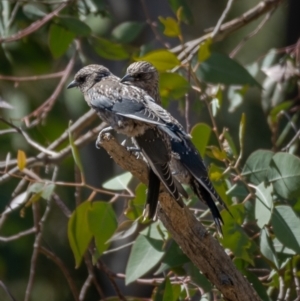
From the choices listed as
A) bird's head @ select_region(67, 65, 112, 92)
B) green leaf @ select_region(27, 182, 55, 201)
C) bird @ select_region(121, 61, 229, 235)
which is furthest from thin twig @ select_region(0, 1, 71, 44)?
green leaf @ select_region(27, 182, 55, 201)

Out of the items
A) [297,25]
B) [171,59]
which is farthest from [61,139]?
[297,25]

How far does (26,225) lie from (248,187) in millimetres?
2279

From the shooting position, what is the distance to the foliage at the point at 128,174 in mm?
3119

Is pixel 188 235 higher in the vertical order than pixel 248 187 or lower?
higher

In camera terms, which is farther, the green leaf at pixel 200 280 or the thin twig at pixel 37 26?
the thin twig at pixel 37 26

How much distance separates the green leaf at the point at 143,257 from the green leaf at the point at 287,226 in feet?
1.59

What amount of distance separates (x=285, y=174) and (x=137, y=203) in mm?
587

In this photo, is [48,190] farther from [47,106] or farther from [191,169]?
[47,106]

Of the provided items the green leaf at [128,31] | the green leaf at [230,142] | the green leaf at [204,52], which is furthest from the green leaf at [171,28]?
the green leaf at [128,31]

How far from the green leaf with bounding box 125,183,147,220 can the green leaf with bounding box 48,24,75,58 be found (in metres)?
0.94

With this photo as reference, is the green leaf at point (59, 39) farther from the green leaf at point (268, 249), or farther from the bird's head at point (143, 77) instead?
the green leaf at point (268, 249)

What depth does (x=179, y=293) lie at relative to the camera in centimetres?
328

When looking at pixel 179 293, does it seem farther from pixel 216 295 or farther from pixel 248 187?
pixel 248 187

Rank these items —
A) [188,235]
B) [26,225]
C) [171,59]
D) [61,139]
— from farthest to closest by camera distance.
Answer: [26,225], [61,139], [171,59], [188,235]
